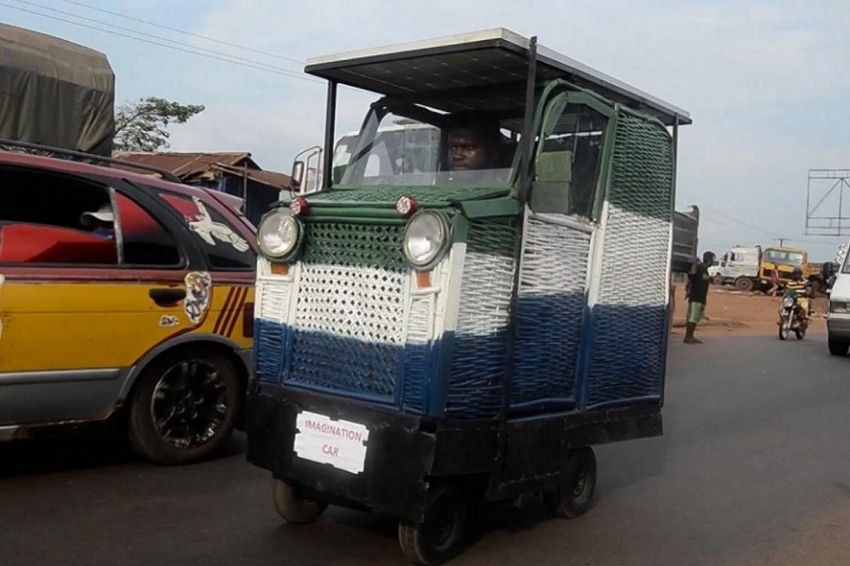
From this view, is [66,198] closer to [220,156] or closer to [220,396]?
[220,396]

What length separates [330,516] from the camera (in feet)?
16.7

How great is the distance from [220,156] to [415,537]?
17.8m

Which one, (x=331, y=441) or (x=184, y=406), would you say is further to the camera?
(x=184, y=406)

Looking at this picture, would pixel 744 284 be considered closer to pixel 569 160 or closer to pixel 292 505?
pixel 569 160

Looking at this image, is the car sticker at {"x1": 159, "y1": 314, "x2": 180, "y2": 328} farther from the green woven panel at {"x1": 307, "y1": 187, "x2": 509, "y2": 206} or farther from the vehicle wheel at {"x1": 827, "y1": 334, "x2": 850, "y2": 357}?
the vehicle wheel at {"x1": 827, "y1": 334, "x2": 850, "y2": 357}

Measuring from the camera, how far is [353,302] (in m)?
4.29

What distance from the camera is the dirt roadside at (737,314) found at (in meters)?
23.7

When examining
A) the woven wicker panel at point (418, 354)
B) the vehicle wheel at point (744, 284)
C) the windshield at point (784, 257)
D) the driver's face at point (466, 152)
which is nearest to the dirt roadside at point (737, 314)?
the vehicle wheel at point (744, 284)

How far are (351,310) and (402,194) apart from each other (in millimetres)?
653

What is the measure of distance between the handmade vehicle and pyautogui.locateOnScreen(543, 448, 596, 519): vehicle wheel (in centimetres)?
1

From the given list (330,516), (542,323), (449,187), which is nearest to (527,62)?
(449,187)

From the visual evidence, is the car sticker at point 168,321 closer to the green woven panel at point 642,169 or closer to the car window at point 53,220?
the car window at point 53,220

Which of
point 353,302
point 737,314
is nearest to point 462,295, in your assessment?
point 353,302

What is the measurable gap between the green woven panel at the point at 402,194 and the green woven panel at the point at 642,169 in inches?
35.3
